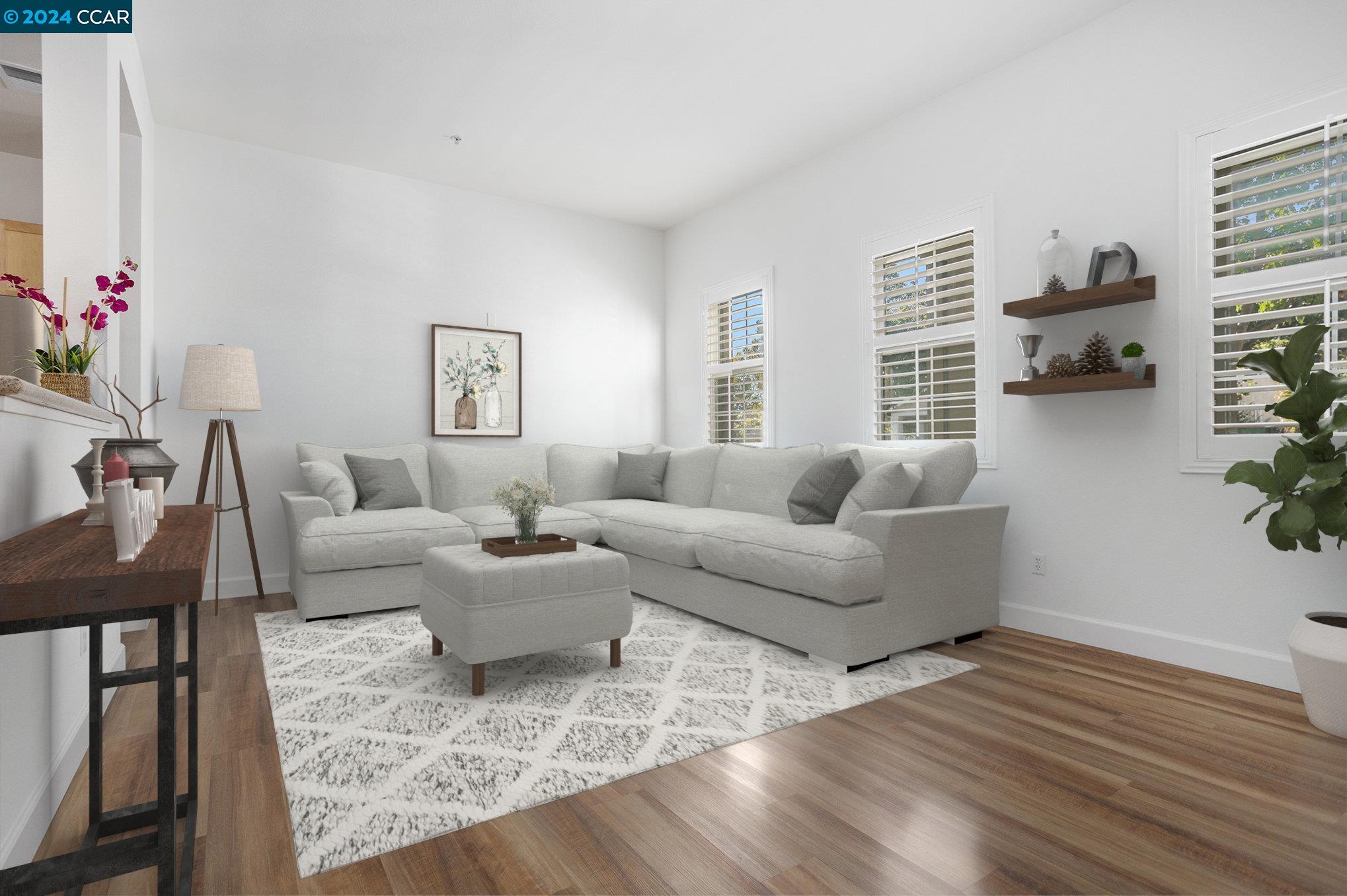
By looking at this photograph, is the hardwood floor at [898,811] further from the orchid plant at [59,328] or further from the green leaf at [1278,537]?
the orchid plant at [59,328]

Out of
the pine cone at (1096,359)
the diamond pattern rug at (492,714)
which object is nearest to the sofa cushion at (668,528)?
the diamond pattern rug at (492,714)

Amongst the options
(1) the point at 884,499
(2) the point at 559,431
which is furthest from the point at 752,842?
(2) the point at 559,431

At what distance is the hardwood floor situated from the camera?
1548mm

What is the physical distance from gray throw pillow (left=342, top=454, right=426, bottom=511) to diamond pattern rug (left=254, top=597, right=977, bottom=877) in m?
0.94

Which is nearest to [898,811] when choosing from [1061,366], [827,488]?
[827,488]

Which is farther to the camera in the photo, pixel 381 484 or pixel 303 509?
pixel 381 484

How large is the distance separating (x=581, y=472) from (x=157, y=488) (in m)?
3.64

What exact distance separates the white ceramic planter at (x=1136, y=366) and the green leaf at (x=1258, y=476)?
0.74 metres

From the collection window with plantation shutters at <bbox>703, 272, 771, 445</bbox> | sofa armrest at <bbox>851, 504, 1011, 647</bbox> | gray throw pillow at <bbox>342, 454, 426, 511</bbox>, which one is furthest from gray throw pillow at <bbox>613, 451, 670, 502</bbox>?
sofa armrest at <bbox>851, 504, 1011, 647</bbox>

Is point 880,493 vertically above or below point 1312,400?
below

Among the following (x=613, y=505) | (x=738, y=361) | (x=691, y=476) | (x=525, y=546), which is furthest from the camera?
(x=738, y=361)

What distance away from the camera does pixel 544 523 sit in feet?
14.7

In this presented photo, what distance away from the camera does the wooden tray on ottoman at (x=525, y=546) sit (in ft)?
9.57

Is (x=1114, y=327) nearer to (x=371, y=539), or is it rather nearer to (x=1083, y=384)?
(x=1083, y=384)
